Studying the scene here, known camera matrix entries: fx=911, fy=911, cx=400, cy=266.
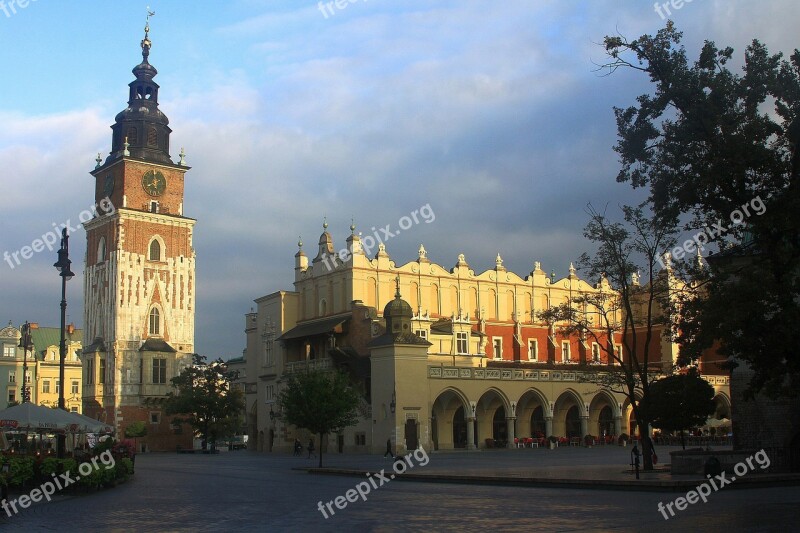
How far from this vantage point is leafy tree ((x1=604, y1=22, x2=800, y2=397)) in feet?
67.3

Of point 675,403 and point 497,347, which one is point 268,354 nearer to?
point 497,347

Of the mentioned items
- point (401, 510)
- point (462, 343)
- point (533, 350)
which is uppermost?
point (462, 343)

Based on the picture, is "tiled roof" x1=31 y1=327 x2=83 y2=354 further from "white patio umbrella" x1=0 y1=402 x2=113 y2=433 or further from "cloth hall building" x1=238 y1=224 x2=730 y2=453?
"white patio umbrella" x1=0 y1=402 x2=113 y2=433

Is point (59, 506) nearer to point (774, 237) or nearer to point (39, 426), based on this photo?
point (39, 426)

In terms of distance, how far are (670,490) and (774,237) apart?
25.8 ft

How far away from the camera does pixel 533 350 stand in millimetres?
76375

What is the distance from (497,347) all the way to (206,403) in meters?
23.7

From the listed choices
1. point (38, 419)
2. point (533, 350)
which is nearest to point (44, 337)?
point (533, 350)

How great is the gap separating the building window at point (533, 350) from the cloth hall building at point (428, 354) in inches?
5.6

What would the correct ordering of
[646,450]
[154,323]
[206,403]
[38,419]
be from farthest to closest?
[154,323], [206,403], [646,450], [38,419]

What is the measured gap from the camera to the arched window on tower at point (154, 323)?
81312mm

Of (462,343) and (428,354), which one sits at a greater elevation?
(462,343)

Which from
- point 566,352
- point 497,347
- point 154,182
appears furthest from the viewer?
point 154,182

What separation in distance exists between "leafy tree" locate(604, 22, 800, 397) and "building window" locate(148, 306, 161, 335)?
6458 centimetres
